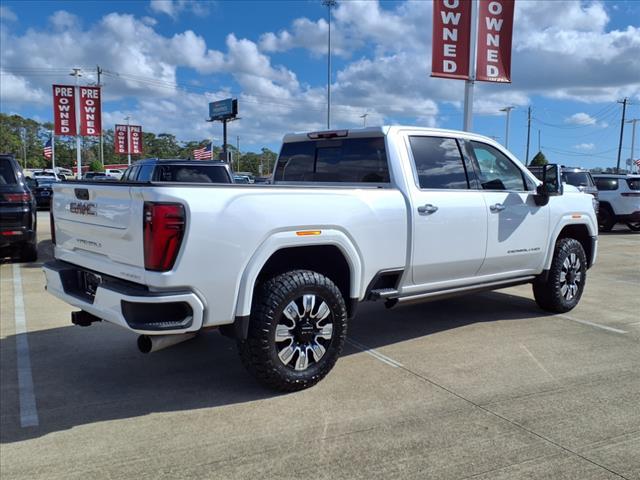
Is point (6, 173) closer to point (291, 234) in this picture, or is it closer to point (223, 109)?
point (291, 234)

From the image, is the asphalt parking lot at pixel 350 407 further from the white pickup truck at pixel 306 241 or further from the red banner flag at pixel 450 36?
the red banner flag at pixel 450 36

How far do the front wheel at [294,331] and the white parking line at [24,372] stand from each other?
1.44 m

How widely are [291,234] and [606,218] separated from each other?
57.0ft

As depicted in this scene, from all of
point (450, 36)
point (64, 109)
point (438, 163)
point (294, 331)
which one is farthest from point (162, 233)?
point (64, 109)

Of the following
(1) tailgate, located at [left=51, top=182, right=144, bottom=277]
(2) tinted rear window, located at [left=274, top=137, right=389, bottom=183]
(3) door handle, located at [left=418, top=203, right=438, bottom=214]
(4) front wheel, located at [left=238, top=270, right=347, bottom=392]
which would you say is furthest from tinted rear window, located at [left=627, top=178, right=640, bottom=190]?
(1) tailgate, located at [left=51, top=182, right=144, bottom=277]

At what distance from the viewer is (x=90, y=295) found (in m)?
4.05

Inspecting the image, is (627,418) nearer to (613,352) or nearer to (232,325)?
(613,352)

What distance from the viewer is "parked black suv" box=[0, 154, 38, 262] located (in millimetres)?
9188

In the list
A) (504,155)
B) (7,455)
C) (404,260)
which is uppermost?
(504,155)

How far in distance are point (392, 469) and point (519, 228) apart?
3.39 meters

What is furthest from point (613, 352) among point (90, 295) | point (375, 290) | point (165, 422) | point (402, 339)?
point (90, 295)

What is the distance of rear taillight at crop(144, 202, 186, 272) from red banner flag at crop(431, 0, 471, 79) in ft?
34.6

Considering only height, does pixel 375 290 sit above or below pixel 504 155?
below

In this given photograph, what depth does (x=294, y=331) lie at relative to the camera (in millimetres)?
4004
